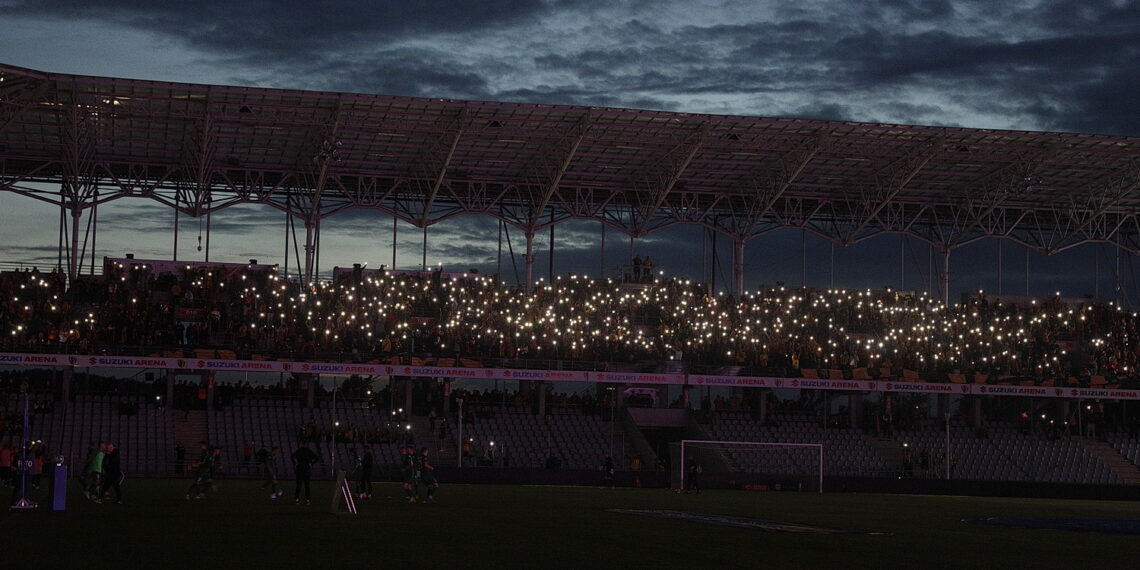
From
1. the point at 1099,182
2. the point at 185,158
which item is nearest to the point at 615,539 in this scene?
the point at 185,158

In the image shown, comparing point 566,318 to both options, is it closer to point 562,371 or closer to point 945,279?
point 562,371

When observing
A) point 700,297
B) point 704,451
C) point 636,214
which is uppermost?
point 636,214

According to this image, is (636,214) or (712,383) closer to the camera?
(712,383)

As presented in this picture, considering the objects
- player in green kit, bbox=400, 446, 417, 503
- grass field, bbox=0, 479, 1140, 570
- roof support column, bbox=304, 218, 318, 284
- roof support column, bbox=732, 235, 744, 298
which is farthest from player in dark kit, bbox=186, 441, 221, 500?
roof support column, bbox=732, 235, 744, 298

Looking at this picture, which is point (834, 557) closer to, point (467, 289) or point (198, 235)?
point (467, 289)

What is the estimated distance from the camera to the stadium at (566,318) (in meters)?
51.9

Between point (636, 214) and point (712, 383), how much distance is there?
11.2m

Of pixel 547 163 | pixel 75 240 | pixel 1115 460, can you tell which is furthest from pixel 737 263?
pixel 75 240

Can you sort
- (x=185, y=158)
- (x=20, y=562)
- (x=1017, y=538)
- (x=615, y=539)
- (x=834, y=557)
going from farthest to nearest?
(x=185, y=158) < (x=1017, y=538) < (x=615, y=539) < (x=834, y=557) < (x=20, y=562)

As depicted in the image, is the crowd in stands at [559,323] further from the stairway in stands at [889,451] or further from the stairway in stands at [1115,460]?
the stairway in stands at [1115,460]

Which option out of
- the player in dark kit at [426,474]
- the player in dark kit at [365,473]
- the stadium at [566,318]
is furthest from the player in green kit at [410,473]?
the stadium at [566,318]

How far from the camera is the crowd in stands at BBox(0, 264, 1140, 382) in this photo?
54.3 metres

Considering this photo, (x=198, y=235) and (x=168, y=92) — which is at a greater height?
(x=168, y=92)

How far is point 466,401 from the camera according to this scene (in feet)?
191
